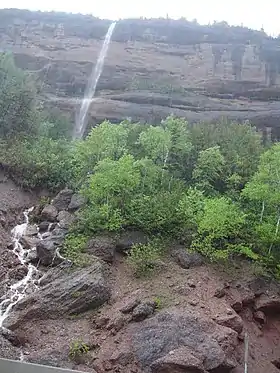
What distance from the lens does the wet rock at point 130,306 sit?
9.79m

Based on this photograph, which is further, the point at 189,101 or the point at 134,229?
the point at 189,101

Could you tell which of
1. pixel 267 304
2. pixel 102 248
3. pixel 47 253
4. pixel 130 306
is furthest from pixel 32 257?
pixel 267 304

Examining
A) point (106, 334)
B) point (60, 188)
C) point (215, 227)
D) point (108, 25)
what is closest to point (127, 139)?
point (60, 188)

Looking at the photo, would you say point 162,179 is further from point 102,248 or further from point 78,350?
point 78,350

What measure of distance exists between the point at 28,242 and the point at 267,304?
6.81 metres

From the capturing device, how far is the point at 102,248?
1175cm

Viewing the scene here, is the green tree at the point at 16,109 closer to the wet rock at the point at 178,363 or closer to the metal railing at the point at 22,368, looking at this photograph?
the wet rock at the point at 178,363

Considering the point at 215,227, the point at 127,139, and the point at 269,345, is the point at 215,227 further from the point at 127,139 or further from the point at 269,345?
the point at 127,139

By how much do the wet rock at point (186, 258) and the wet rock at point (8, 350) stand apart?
460cm

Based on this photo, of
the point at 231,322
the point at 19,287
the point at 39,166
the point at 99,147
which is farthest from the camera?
the point at 39,166

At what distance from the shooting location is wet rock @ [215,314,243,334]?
377 inches

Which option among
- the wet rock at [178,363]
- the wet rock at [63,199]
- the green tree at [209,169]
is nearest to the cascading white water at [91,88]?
the wet rock at [63,199]

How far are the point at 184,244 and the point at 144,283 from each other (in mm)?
1920

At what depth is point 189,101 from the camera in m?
26.1
